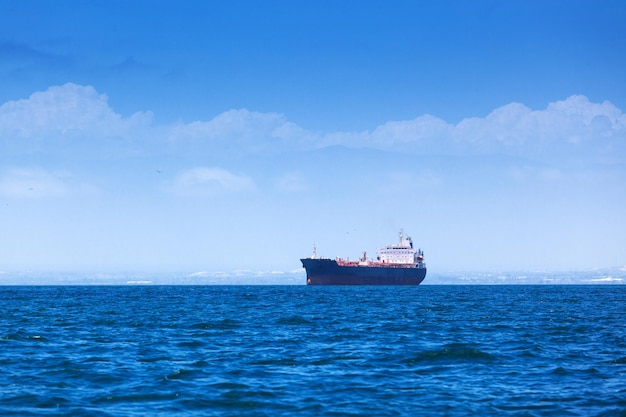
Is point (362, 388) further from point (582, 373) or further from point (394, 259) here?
point (394, 259)

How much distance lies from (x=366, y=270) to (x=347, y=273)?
19.4 feet

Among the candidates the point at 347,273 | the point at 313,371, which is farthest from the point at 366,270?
the point at 313,371

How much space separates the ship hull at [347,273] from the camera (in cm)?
16899

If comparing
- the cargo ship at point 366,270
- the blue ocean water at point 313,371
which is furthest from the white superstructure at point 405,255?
the blue ocean water at point 313,371

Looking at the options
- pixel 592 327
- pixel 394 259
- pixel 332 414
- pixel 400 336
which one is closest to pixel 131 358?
pixel 332 414

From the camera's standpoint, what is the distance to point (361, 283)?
175000 mm

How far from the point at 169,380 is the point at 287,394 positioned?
4.85m

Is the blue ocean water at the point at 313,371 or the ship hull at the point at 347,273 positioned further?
the ship hull at the point at 347,273

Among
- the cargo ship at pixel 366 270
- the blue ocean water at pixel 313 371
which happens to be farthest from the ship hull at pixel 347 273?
the blue ocean water at pixel 313 371

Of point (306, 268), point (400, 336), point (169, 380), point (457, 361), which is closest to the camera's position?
point (169, 380)

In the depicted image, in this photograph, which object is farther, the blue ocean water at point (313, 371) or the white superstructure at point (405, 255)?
the white superstructure at point (405, 255)

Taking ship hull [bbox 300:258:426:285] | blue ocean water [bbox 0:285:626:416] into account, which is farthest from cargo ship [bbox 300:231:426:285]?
blue ocean water [bbox 0:285:626:416]

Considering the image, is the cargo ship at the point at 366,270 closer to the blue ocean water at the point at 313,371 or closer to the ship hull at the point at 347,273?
the ship hull at the point at 347,273

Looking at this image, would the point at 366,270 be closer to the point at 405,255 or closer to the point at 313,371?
the point at 405,255
